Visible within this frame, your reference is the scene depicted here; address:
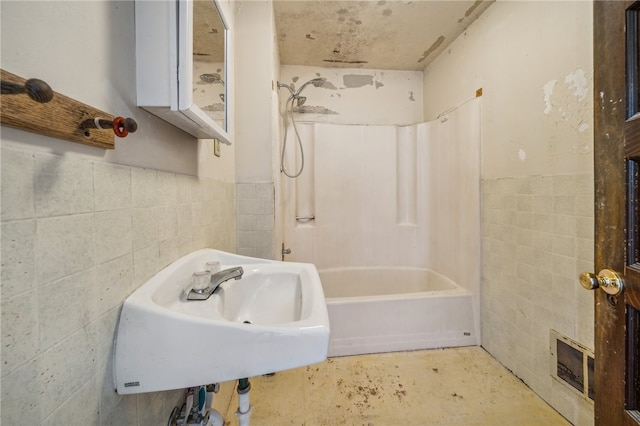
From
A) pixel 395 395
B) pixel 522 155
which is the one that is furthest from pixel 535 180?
pixel 395 395

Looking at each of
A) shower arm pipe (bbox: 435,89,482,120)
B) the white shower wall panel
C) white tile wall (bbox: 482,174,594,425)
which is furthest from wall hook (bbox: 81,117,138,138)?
shower arm pipe (bbox: 435,89,482,120)

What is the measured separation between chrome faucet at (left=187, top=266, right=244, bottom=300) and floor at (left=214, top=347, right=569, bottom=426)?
717 mm

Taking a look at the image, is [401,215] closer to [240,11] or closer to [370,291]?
[370,291]

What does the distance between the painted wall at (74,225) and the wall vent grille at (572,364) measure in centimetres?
163

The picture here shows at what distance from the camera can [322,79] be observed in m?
2.31

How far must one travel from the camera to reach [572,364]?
117 centimetres

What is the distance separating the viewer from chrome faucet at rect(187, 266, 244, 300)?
2.32 ft

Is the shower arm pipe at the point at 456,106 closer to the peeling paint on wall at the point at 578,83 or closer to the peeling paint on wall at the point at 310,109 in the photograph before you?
the peeling paint on wall at the point at 578,83

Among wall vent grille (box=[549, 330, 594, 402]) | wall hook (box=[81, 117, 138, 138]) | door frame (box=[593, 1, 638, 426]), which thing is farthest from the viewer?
wall vent grille (box=[549, 330, 594, 402])

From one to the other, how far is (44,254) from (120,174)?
0.22m

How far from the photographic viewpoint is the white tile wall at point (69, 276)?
335 mm

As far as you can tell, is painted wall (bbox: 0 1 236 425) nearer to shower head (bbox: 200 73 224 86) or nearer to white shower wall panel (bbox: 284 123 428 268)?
shower head (bbox: 200 73 224 86)

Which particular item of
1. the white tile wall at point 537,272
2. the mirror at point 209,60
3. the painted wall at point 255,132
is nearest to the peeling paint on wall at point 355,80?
the painted wall at point 255,132

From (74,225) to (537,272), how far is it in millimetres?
1812
